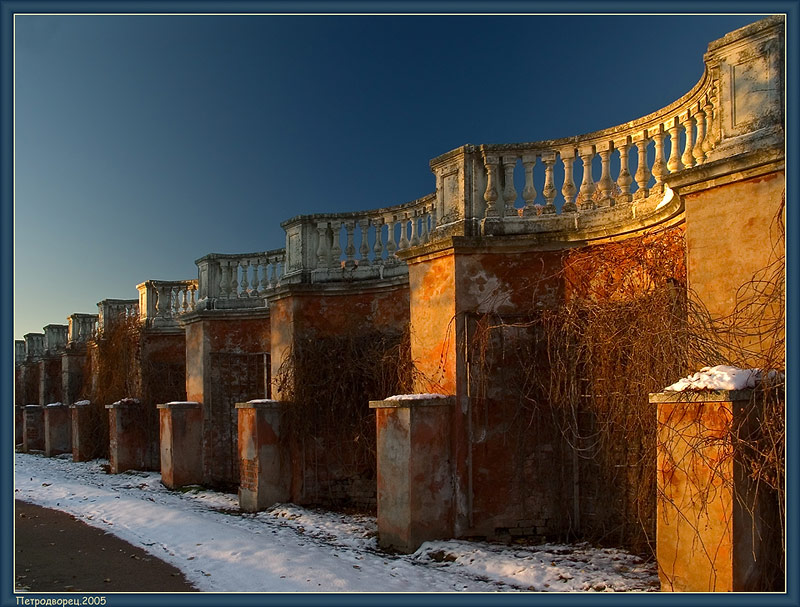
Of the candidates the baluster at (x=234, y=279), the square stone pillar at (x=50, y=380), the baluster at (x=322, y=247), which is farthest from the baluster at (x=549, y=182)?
the square stone pillar at (x=50, y=380)

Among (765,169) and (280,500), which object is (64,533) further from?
(765,169)

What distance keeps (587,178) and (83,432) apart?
1707 cm

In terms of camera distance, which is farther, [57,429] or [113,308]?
[57,429]

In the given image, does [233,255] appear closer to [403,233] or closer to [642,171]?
[403,233]

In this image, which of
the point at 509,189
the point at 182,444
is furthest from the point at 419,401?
the point at 182,444

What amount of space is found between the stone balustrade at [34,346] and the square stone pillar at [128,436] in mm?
14055

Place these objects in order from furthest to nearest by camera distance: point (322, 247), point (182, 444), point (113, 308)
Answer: point (113, 308)
point (182, 444)
point (322, 247)

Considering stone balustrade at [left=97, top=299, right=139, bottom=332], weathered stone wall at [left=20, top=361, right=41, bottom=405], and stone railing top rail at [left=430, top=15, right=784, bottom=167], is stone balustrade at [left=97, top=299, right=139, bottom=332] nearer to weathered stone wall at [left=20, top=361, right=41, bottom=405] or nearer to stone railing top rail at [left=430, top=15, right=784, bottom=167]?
weathered stone wall at [left=20, top=361, right=41, bottom=405]

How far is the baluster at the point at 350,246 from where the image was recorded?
11523 millimetres

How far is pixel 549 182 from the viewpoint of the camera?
26.5 feet

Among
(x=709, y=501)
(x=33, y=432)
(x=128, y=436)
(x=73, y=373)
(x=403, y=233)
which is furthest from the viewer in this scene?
(x=33, y=432)

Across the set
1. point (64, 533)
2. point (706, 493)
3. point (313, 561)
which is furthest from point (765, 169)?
point (64, 533)

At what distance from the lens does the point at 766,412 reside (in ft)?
15.7

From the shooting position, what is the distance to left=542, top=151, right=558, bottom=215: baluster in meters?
8.04
